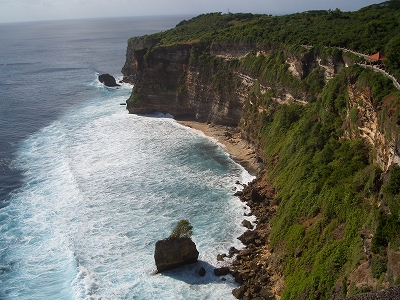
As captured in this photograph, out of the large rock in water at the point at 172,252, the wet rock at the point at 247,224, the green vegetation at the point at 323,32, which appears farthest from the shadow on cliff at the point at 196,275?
the green vegetation at the point at 323,32

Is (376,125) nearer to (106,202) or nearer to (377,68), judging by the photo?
(377,68)

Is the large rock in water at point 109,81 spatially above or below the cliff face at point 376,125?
below

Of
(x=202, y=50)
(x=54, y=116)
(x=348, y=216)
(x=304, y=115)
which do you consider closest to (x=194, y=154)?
(x=304, y=115)

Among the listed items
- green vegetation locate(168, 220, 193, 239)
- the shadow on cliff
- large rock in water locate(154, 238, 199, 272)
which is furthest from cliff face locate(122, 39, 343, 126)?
the shadow on cliff

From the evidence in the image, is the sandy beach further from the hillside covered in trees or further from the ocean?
the hillside covered in trees

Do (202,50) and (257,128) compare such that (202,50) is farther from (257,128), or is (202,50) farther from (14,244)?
(14,244)

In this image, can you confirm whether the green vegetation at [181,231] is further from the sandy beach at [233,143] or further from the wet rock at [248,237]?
the sandy beach at [233,143]

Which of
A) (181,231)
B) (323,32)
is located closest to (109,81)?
(323,32)
